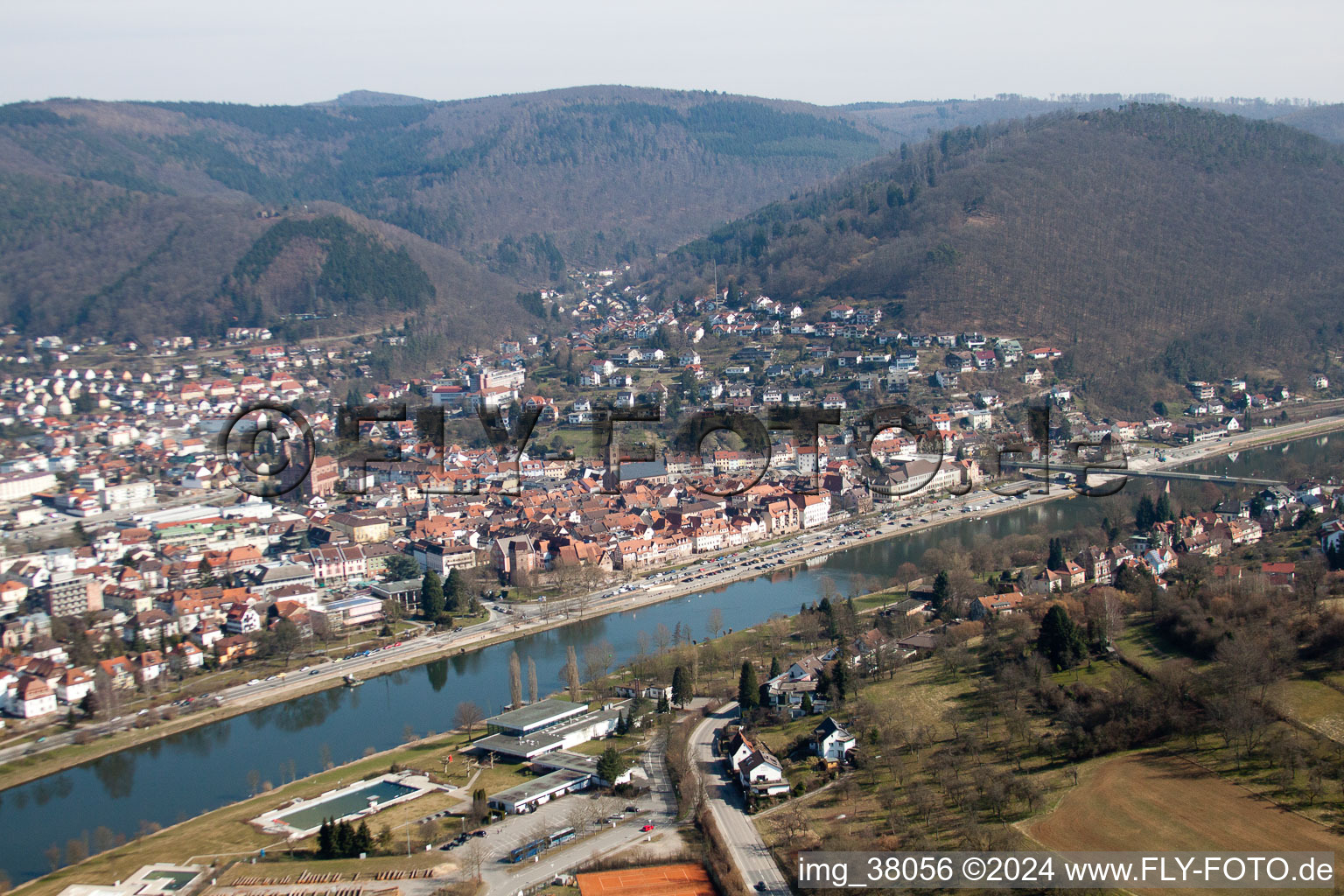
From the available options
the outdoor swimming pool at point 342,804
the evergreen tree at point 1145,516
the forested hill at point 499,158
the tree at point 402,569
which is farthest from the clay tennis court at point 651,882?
the forested hill at point 499,158

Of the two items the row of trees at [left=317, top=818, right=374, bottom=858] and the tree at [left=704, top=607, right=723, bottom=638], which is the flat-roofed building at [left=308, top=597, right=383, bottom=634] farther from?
the row of trees at [left=317, top=818, right=374, bottom=858]

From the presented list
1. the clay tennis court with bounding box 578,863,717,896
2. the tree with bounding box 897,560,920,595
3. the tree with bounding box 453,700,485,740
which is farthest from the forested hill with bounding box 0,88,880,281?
the clay tennis court with bounding box 578,863,717,896

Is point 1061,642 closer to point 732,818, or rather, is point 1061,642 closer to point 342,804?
point 732,818

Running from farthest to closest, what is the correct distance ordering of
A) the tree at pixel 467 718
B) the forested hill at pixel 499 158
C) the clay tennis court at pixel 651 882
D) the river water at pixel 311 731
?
the forested hill at pixel 499 158 < the tree at pixel 467 718 < the river water at pixel 311 731 < the clay tennis court at pixel 651 882

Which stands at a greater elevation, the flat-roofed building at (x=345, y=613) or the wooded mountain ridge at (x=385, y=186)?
the wooded mountain ridge at (x=385, y=186)

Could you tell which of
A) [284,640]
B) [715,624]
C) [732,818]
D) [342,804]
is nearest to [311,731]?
[284,640]

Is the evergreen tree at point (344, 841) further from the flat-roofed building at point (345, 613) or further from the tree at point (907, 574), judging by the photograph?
the tree at point (907, 574)

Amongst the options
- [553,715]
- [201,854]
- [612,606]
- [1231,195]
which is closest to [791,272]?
[1231,195]
